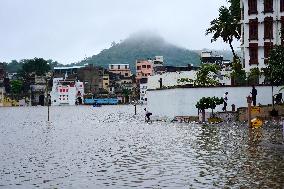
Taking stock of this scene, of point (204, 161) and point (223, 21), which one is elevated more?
point (223, 21)

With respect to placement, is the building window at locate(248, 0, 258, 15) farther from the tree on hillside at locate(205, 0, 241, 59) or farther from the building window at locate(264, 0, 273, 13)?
the tree on hillside at locate(205, 0, 241, 59)

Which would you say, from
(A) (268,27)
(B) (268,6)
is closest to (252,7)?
(B) (268,6)

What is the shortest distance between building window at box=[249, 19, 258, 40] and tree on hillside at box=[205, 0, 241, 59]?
961cm

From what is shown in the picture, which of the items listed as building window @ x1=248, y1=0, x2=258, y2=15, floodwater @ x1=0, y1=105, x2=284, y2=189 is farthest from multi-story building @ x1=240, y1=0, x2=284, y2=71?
floodwater @ x1=0, y1=105, x2=284, y2=189

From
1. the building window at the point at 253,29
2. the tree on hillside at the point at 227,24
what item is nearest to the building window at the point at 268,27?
the building window at the point at 253,29

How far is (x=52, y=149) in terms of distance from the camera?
100 ft

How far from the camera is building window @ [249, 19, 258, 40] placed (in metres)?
66.1

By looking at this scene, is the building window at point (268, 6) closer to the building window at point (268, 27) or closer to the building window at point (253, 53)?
the building window at point (268, 27)

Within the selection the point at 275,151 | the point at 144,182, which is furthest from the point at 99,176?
the point at 275,151

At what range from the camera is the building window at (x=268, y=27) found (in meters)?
65.1

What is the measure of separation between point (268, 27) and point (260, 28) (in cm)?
104

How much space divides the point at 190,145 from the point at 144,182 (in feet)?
40.5

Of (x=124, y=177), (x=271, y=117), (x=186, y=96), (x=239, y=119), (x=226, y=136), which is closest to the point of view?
(x=124, y=177)

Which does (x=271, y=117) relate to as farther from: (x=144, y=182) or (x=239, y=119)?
(x=144, y=182)
